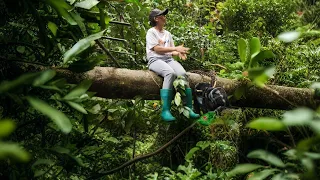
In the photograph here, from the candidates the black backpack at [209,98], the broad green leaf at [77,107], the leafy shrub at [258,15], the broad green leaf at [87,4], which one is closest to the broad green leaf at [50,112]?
the broad green leaf at [77,107]

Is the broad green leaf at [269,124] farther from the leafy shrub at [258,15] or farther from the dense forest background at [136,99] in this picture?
the leafy shrub at [258,15]

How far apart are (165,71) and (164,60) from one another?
34 cm

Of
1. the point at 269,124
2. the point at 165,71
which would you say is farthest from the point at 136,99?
the point at 269,124

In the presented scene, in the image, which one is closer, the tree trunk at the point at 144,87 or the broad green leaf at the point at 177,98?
the tree trunk at the point at 144,87

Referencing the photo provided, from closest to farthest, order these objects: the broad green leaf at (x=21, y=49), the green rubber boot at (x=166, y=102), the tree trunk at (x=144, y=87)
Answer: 1. the broad green leaf at (x=21, y=49)
2. the tree trunk at (x=144, y=87)
3. the green rubber boot at (x=166, y=102)

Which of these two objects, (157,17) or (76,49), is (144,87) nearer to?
(157,17)

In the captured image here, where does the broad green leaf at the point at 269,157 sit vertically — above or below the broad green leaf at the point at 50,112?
below

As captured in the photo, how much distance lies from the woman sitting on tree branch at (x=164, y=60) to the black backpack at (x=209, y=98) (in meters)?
0.14

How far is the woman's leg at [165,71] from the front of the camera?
3623 millimetres

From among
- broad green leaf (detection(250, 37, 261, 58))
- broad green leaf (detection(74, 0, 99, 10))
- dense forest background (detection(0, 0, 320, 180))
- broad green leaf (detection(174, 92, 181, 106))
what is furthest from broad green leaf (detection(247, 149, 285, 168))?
broad green leaf (detection(174, 92, 181, 106))

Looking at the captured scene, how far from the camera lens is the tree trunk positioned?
10.2 ft

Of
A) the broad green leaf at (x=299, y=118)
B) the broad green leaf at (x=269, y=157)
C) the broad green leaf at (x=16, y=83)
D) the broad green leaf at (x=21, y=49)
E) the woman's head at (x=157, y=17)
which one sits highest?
the woman's head at (x=157, y=17)

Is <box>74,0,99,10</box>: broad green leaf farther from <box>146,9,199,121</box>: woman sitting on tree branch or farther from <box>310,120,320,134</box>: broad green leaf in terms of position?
<box>146,9,199,121</box>: woman sitting on tree branch

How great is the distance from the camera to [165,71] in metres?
3.69
